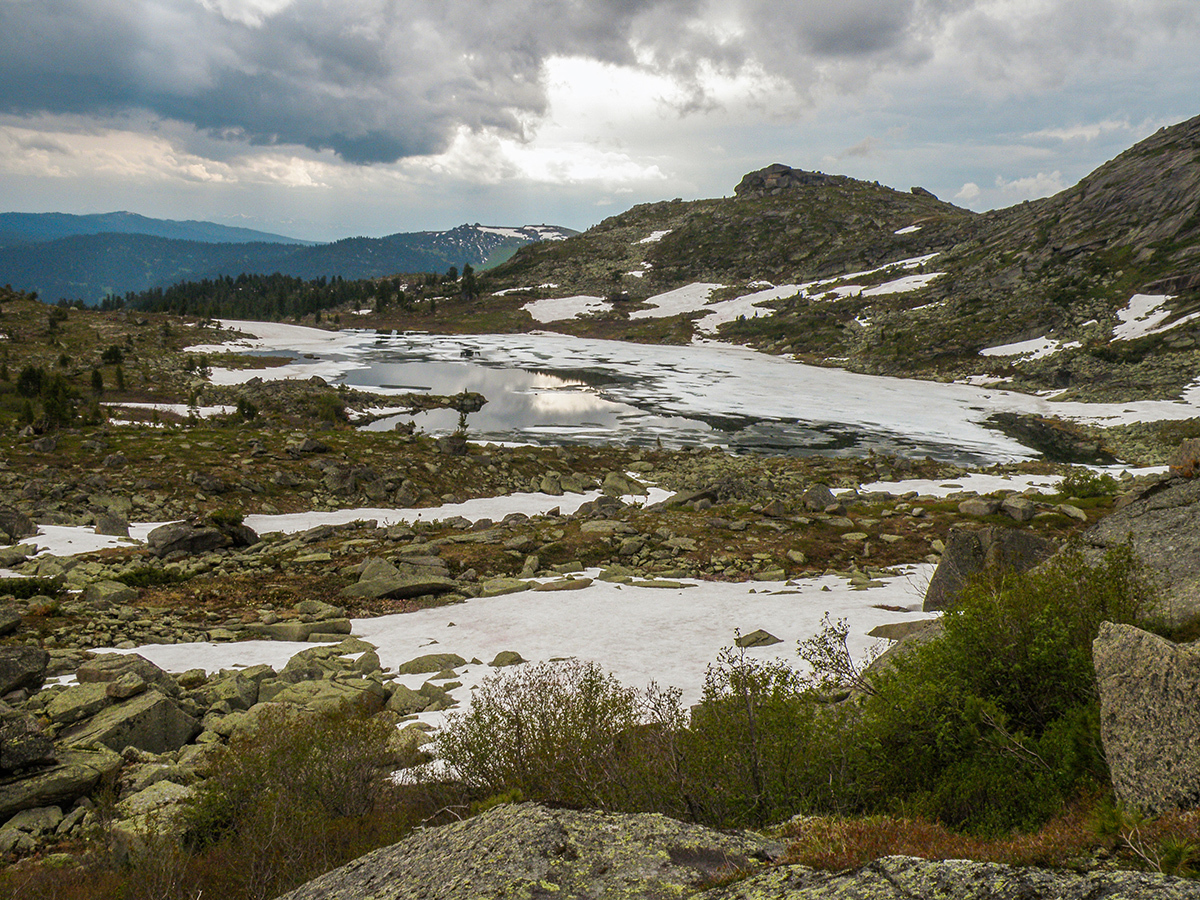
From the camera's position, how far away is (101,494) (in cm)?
2648

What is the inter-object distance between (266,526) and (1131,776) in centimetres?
2732

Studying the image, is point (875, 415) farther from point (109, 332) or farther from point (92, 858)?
point (109, 332)

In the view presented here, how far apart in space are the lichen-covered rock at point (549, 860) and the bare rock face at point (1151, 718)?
3056mm

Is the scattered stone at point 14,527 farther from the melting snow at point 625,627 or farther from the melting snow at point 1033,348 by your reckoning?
the melting snow at point 1033,348

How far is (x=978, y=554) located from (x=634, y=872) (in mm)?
14054

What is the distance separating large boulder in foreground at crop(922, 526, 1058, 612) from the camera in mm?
14773

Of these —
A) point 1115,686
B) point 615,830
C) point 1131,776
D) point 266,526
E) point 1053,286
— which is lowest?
point 266,526

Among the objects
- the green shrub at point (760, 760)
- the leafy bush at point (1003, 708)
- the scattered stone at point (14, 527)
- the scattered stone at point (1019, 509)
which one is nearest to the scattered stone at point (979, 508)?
the scattered stone at point (1019, 509)

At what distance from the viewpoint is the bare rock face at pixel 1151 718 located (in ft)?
15.8

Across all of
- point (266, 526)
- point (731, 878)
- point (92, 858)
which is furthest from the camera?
point (266, 526)

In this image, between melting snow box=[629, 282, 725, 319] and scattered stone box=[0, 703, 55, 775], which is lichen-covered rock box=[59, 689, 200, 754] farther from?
melting snow box=[629, 282, 725, 319]

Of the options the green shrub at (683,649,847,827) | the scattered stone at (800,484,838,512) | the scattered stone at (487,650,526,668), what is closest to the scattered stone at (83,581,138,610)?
the scattered stone at (487,650,526,668)

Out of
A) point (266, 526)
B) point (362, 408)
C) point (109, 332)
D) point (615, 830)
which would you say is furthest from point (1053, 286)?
point (109, 332)

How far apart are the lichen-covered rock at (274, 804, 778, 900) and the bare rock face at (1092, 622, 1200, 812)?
3.06 m
